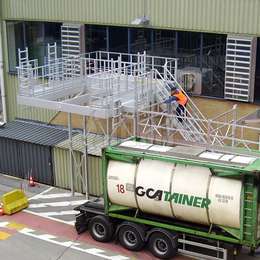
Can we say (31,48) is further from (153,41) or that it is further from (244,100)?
(244,100)

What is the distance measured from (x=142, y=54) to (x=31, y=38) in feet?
21.3

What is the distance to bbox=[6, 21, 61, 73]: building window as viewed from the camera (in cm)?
2709

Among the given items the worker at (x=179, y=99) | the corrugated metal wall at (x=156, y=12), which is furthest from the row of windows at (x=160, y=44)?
the worker at (x=179, y=99)

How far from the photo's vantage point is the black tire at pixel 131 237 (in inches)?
705

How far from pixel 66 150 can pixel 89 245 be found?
17.2 ft

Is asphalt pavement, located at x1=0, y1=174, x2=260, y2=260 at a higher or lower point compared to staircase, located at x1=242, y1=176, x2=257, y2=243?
lower

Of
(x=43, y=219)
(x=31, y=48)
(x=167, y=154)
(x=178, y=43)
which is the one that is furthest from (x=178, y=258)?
(x=31, y=48)

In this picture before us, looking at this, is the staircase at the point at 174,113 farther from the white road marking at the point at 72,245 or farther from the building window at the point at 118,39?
the white road marking at the point at 72,245

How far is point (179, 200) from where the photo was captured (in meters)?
16.8

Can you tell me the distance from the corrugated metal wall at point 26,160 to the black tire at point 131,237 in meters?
6.38

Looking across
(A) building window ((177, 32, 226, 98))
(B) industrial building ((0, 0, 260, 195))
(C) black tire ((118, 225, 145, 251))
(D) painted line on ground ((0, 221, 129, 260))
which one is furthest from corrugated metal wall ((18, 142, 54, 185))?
(C) black tire ((118, 225, 145, 251))

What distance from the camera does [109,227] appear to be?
18.6 m

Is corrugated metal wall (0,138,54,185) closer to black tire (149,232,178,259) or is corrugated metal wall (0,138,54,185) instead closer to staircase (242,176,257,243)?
black tire (149,232,178,259)

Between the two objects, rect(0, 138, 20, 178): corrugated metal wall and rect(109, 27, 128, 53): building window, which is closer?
rect(0, 138, 20, 178): corrugated metal wall
